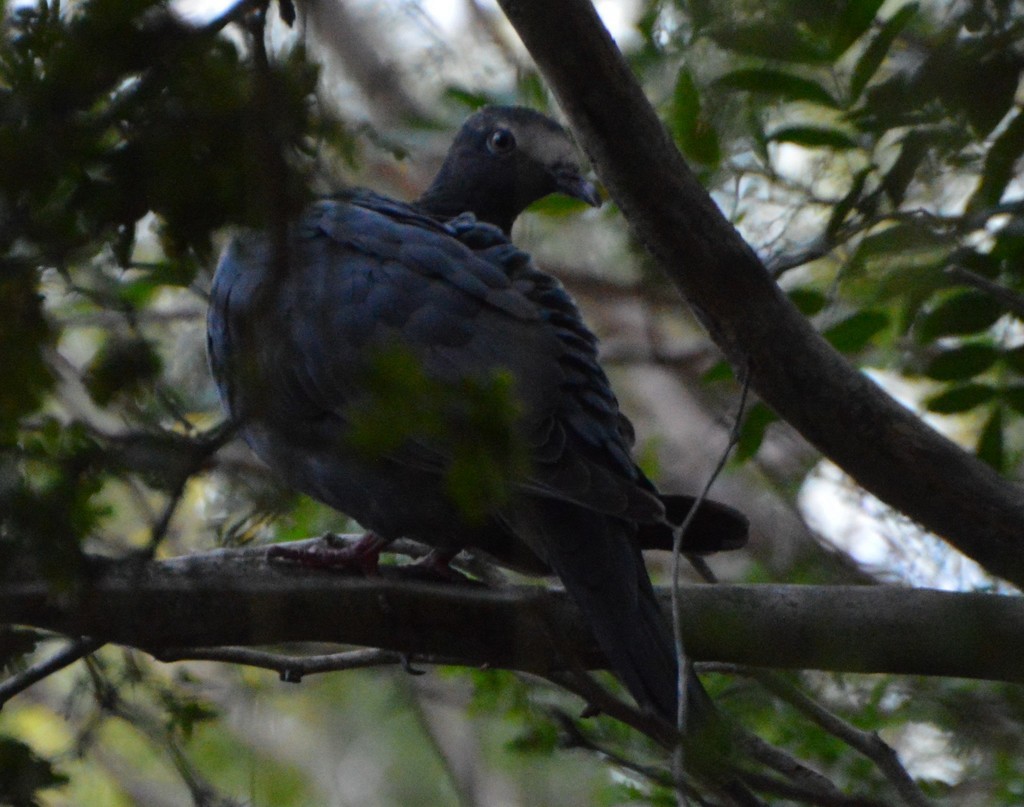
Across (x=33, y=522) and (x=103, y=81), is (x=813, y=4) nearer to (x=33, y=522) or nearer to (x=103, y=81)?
(x=103, y=81)

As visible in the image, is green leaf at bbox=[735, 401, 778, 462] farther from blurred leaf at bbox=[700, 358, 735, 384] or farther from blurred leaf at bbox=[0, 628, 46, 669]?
blurred leaf at bbox=[0, 628, 46, 669]

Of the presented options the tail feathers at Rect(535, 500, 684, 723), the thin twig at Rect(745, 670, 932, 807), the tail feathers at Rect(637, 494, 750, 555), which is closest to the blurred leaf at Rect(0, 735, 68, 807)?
the tail feathers at Rect(535, 500, 684, 723)

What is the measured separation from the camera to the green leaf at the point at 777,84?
116 inches

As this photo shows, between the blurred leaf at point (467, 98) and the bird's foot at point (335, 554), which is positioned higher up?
the blurred leaf at point (467, 98)

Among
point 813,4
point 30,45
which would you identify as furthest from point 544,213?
point 30,45

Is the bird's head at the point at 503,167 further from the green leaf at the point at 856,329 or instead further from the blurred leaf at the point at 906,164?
the blurred leaf at the point at 906,164

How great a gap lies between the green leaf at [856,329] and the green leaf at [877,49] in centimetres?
81

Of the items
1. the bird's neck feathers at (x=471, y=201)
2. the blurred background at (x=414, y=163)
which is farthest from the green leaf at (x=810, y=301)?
the bird's neck feathers at (x=471, y=201)

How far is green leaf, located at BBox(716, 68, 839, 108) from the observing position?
2.96 metres

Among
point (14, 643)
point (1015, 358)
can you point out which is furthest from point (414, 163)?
point (14, 643)

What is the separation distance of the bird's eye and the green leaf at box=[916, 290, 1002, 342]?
187 centimetres

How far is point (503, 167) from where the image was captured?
15.3 ft

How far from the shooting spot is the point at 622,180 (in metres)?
3.06

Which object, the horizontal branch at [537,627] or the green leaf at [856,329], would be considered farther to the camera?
the green leaf at [856,329]
